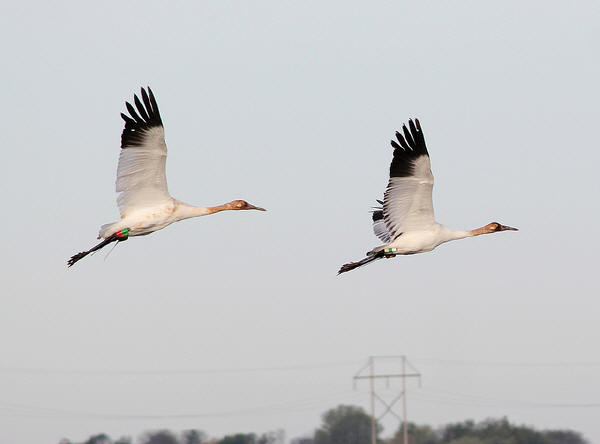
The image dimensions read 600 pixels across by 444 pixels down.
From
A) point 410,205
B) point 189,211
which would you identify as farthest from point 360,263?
point 189,211

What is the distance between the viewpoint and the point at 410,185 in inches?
1641

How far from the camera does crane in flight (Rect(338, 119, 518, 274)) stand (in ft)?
136

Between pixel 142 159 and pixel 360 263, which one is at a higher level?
pixel 142 159

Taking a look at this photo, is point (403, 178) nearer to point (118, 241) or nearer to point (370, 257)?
point (370, 257)

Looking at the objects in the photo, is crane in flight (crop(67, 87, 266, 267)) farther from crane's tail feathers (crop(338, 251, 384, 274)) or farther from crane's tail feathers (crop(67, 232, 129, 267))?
crane's tail feathers (crop(338, 251, 384, 274))

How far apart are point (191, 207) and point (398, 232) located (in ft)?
20.8

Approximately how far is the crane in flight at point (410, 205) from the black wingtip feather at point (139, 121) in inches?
286

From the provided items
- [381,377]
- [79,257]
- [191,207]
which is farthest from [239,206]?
[381,377]

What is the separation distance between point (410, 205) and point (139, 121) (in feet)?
28.0

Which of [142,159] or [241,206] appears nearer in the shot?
[142,159]

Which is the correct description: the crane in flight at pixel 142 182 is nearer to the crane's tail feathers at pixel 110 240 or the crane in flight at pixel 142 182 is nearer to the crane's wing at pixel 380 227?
the crane's tail feathers at pixel 110 240

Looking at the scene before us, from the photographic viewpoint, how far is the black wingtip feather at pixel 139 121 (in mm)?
39906

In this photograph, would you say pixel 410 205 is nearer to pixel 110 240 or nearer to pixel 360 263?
pixel 360 263

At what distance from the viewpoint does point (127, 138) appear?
40.0 meters
